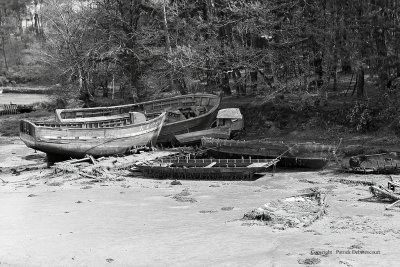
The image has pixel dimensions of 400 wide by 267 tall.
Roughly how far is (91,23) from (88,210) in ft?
75.8

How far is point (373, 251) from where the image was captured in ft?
42.6

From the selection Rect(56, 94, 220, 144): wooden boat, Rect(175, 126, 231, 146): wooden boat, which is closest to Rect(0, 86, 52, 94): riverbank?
Rect(56, 94, 220, 144): wooden boat

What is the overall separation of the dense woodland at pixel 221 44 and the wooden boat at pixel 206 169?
291 inches

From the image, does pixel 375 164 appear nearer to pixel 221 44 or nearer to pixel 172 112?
pixel 172 112

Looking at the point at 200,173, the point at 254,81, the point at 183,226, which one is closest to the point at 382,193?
the point at 183,226

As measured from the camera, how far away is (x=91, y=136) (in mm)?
26562

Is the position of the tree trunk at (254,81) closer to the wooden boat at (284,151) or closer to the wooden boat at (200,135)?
the wooden boat at (200,135)

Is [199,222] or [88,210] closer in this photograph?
[199,222]

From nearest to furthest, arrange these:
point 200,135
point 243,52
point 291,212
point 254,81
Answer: point 291,212
point 200,135
point 243,52
point 254,81

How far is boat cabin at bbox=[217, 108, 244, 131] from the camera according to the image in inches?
1164

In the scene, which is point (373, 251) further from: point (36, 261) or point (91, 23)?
point (91, 23)

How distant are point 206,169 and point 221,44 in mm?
12092

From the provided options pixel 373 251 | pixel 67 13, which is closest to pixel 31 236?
pixel 373 251

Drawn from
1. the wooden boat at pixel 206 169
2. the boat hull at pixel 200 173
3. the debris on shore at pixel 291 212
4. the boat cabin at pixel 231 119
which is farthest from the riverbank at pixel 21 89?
the debris on shore at pixel 291 212
